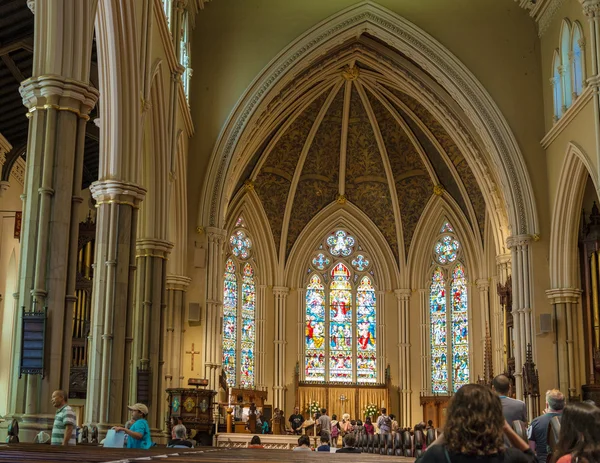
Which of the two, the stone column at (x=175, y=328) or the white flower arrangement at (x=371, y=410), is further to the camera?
the white flower arrangement at (x=371, y=410)

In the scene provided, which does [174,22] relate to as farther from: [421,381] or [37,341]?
[421,381]

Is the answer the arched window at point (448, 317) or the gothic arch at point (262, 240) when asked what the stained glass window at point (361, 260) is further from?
the gothic arch at point (262, 240)

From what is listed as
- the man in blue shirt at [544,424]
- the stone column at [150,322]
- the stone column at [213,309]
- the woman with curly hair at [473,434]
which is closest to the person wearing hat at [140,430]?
the man in blue shirt at [544,424]

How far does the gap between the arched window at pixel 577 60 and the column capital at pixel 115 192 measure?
434 inches

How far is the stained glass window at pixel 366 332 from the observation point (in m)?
30.9

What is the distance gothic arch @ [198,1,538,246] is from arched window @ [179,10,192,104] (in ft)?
4.63

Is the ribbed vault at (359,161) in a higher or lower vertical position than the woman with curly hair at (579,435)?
higher

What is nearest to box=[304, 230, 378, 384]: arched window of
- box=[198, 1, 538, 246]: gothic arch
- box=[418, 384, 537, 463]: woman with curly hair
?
box=[198, 1, 538, 246]: gothic arch

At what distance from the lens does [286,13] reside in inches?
934

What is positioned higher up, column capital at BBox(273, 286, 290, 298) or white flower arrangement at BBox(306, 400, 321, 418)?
column capital at BBox(273, 286, 290, 298)

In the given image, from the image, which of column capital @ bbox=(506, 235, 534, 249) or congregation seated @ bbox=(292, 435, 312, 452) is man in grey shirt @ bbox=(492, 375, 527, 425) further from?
column capital @ bbox=(506, 235, 534, 249)

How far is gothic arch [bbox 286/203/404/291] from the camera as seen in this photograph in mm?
31469

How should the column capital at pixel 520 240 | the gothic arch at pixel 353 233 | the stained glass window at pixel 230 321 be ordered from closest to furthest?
the column capital at pixel 520 240, the stained glass window at pixel 230 321, the gothic arch at pixel 353 233

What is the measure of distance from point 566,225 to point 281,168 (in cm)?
1144
